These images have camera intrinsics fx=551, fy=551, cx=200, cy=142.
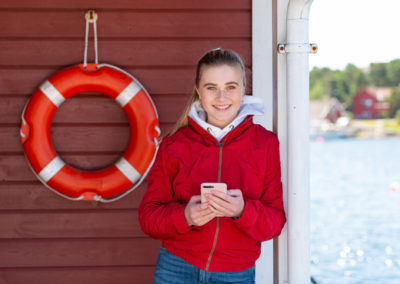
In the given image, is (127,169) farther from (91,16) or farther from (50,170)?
(91,16)

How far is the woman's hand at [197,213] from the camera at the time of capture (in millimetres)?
1513

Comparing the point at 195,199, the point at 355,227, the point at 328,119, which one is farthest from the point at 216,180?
the point at 328,119

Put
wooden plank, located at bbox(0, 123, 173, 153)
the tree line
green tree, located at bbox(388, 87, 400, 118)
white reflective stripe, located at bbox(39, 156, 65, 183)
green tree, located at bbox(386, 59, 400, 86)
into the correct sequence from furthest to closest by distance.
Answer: the tree line → green tree, located at bbox(386, 59, 400, 86) → green tree, located at bbox(388, 87, 400, 118) → wooden plank, located at bbox(0, 123, 173, 153) → white reflective stripe, located at bbox(39, 156, 65, 183)

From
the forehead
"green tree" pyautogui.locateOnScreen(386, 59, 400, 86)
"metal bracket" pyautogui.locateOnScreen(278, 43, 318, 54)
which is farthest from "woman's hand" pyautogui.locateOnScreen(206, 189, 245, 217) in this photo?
"green tree" pyautogui.locateOnScreen(386, 59, 400, 86)

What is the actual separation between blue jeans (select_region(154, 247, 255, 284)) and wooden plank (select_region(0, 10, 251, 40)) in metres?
1.16

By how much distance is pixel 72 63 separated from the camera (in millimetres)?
2502

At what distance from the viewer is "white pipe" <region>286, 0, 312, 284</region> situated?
1.84 metres

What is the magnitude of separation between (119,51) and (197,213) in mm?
1216

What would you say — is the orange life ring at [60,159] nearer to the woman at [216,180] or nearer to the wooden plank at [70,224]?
the wooden plank at [70,224]

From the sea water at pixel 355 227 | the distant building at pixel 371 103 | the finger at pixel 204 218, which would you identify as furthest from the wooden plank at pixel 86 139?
the distant building at pixel 371 103

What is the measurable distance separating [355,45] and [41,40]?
143 ft

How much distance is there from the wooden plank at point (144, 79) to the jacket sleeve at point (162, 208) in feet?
2.75

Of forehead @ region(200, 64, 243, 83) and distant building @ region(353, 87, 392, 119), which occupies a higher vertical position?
distant building @ region(353, 87, 392, 119)

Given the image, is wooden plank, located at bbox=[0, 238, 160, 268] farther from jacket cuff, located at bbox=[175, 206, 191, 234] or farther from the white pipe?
jacket cuff, located at bbox=[175, 206, 191, 234]
